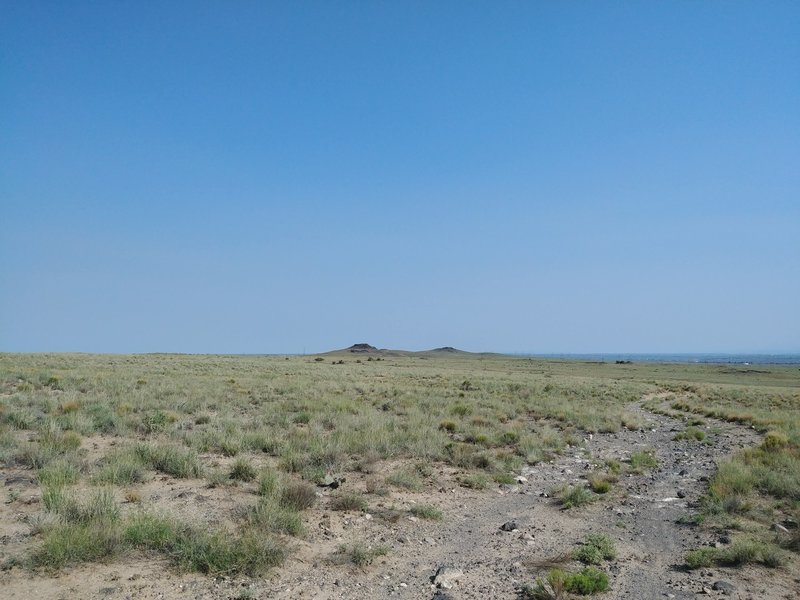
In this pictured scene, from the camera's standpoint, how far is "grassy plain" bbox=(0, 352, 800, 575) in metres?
6.83

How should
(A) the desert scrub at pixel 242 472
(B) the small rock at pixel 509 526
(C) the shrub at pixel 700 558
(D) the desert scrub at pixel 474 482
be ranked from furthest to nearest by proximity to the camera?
(D) the desert scrub at pixel 474 482 → (A) the desert scrub at pixel 242 472 → (B) the small rock at pixel 509 526 → (C) the shrub at pixel 700 558

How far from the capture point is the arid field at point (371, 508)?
621 cm

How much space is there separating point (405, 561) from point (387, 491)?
126 inches

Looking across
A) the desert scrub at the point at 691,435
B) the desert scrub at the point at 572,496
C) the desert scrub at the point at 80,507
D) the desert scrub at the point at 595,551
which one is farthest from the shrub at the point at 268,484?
the desert scrub at the point at 691,435

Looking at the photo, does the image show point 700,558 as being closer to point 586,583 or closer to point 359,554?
point 586,583

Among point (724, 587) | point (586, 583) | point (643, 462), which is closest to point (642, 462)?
point (643, 462)

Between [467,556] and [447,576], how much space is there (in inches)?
36.9

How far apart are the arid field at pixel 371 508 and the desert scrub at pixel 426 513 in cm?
5

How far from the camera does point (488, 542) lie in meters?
7.98

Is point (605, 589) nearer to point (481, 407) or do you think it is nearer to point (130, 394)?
point (481, 407)

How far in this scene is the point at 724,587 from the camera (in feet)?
20.4

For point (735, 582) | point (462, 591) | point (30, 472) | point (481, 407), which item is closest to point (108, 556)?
point (462, 591)

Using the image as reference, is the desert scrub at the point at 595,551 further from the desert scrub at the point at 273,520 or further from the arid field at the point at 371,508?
the desert scrub at the point at 273,520

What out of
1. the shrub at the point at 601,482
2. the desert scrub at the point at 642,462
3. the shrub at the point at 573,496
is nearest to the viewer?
the shrub at the point at 573,496
